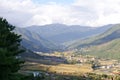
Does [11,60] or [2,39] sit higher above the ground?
[2,39]

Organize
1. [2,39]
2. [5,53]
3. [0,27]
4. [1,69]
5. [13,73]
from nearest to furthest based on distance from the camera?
1. [5,53]
2. [1,69]
3. [2,39]
4. [13,73]
5. [0,27]

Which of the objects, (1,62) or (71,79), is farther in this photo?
(71,79)

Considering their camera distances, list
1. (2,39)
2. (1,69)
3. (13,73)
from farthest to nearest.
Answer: (13,73) < (2,39) < (1,69)

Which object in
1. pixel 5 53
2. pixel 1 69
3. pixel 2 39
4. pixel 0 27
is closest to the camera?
pixel 5 53

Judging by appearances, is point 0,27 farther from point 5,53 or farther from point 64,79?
point 64,79

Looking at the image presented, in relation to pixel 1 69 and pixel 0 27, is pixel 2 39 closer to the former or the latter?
pixel 1 69

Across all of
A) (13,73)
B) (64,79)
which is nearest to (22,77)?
(13,73)

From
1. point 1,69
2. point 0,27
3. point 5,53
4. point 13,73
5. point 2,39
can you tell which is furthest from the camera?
point 0,27

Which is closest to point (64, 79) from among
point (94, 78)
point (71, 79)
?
point (71, 79)

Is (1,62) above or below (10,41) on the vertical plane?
below
